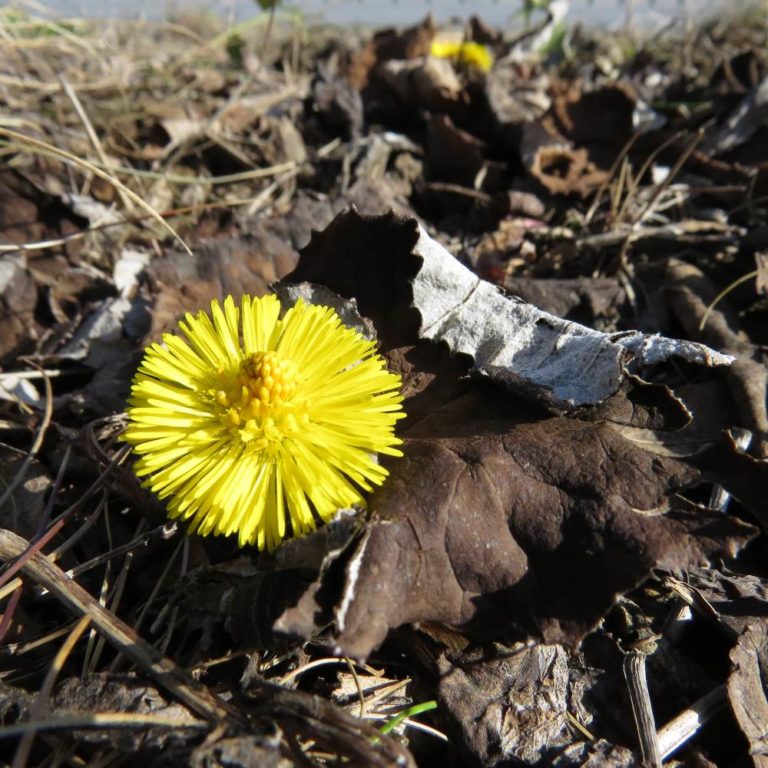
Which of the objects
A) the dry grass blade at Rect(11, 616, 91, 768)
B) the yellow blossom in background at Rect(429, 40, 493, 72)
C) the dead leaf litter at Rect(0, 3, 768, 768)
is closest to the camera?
the dry grass blade at Rect(11, 616, 91, 768)

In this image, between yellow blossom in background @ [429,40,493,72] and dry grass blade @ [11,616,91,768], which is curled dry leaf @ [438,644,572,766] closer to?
dry grass blade @ [11,616,91,768]

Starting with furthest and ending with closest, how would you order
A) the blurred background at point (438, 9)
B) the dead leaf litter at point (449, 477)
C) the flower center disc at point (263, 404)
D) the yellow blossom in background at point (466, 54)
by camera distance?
the blurred background at point (438, 9) < the yellow blossom in background at point (466, 54) < the flower center disc at point (263, 404) < the dead leaf litter at point (449, 477)

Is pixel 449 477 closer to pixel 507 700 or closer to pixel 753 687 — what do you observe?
pixel 507 700

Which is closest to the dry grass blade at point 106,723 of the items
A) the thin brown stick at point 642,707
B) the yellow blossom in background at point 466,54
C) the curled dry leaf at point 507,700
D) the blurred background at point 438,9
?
the curled dry leaf at point 507,700

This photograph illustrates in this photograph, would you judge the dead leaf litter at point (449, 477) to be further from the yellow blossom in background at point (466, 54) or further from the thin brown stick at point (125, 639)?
the yellow blossom in background at point (466, 54)

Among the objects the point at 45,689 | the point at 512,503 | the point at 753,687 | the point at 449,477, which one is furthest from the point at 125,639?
the point at 753,687

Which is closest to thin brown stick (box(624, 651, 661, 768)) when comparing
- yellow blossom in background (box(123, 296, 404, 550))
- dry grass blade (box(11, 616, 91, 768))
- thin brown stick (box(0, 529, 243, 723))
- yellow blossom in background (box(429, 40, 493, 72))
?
yellow blossom in background (box(123, 296, 404, 550))

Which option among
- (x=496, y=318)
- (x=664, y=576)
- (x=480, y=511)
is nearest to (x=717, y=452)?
(x=664, y=576)
